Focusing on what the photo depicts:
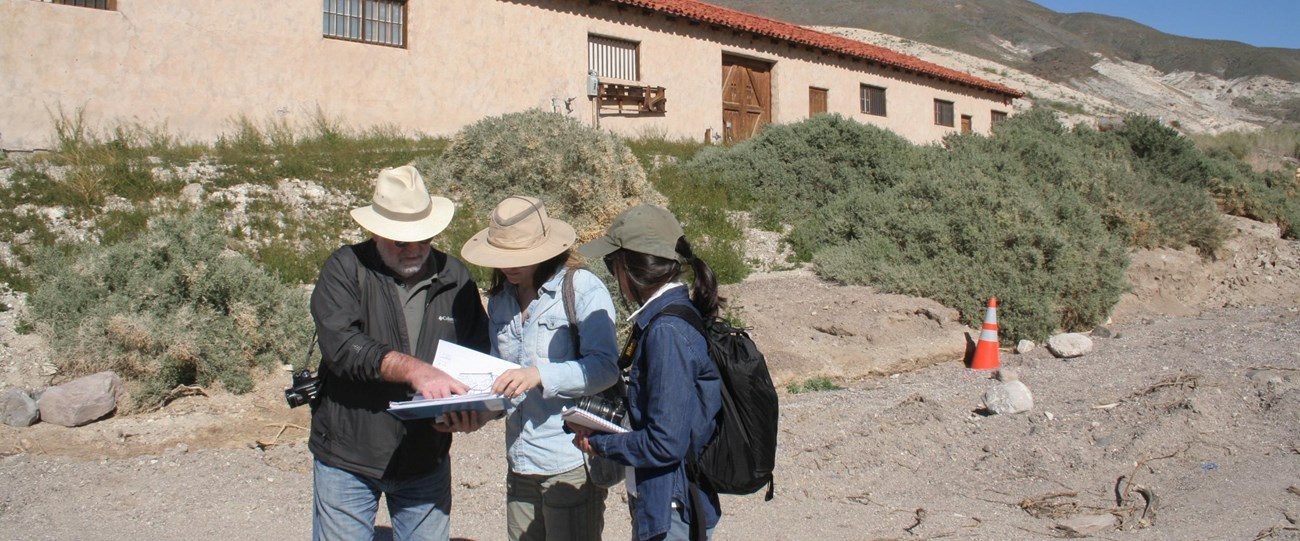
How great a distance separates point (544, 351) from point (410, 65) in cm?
1232

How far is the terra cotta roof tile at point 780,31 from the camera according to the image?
17.9m

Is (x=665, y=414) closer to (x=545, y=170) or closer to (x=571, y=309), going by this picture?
(x=571, y=309)

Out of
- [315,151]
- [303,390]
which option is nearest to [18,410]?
[303,390]

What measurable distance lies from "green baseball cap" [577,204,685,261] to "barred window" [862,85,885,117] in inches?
804

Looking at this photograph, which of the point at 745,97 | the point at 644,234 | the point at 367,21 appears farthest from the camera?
the point at 745,97

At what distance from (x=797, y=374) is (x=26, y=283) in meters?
6.83

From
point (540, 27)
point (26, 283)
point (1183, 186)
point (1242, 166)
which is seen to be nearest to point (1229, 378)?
point (1183, 186)

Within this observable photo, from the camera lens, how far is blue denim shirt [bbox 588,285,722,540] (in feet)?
9.08

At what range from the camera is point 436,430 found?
325cm

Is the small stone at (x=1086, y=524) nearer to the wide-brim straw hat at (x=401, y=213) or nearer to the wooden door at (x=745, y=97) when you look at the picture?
the wide-brim straw hat at (x=401, y=213)

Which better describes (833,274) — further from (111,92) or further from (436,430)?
(111,92)

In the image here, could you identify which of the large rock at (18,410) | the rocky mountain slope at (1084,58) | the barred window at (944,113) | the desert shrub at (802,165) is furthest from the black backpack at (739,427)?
the rocky mountain slope at (1084,58)

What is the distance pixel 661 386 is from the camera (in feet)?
9.09

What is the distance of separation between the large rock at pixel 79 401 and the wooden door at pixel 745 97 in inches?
548
